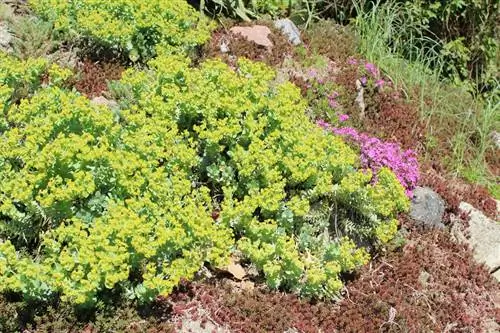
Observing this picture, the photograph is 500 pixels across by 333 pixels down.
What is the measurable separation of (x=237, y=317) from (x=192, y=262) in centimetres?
58

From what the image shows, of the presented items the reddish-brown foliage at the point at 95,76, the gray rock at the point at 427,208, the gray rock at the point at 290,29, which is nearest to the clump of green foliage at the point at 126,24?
the reddish-brown foliage at the point at 95,76

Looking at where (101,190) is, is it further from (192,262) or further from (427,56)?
(427,56)

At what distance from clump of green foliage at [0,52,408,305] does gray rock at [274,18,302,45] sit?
7.81 ft

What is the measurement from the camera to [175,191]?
5438mm

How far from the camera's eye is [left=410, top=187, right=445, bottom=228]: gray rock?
702 cm

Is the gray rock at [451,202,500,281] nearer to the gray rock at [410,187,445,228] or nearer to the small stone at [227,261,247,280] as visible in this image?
the gray rock at [410,187,445,228]

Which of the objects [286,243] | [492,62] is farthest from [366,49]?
[286,243]

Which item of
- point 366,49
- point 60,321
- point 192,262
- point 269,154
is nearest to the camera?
point 60,321

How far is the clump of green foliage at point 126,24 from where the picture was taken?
7.26 metres

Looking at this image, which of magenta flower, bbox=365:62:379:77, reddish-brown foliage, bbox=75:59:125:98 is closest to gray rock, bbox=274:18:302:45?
magenta flower, bbox=365:62:379:77

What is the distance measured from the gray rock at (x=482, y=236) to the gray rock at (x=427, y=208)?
0.29 meters

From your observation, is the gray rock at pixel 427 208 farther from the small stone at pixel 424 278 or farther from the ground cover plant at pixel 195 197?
the small stone at pixel 424 278

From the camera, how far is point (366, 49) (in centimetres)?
952

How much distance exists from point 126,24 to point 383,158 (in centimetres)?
306
